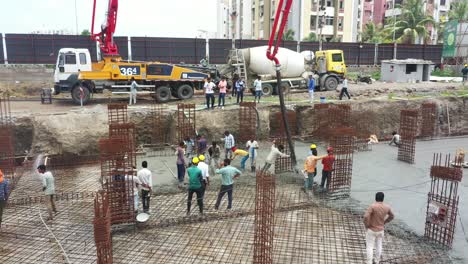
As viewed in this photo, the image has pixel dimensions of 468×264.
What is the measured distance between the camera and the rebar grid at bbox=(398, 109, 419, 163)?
12.6 meters

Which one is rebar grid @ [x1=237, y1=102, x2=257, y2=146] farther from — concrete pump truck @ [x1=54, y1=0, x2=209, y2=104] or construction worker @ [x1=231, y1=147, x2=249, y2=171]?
concrete pump truck @ [x1=54, y1=0, x2=209, y2=104]

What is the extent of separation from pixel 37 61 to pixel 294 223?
1944 centimetres

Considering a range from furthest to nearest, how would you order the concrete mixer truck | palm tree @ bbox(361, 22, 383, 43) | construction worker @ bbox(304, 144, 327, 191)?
palm tree @ bbox(361, 22, 383, 43) → the concrete mixer truck → construction worker @ bbox(304, 144, 327, 191)

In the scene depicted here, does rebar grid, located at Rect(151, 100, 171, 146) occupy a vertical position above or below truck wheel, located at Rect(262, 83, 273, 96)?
below

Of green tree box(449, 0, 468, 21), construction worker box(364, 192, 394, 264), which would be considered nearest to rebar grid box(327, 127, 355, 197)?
construction worker box(364, 192, 394, 264)

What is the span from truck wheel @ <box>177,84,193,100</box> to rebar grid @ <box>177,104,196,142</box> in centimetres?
340

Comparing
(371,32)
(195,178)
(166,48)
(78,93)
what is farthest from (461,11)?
(195,178)

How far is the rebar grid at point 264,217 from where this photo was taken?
18.9ft

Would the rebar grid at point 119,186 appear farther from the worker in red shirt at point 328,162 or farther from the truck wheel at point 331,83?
the truck wheel at point 331,83

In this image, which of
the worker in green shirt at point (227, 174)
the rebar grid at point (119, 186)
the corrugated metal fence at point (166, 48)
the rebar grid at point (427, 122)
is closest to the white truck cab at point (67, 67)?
the corrugated metal fence at point (166, 48)

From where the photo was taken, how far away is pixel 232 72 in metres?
20.0

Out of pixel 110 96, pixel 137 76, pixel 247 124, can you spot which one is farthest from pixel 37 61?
pixel 247 124

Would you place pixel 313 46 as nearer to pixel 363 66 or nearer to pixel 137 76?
pixel 363 66

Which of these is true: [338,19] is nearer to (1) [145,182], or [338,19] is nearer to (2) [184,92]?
(2) [184,92]
